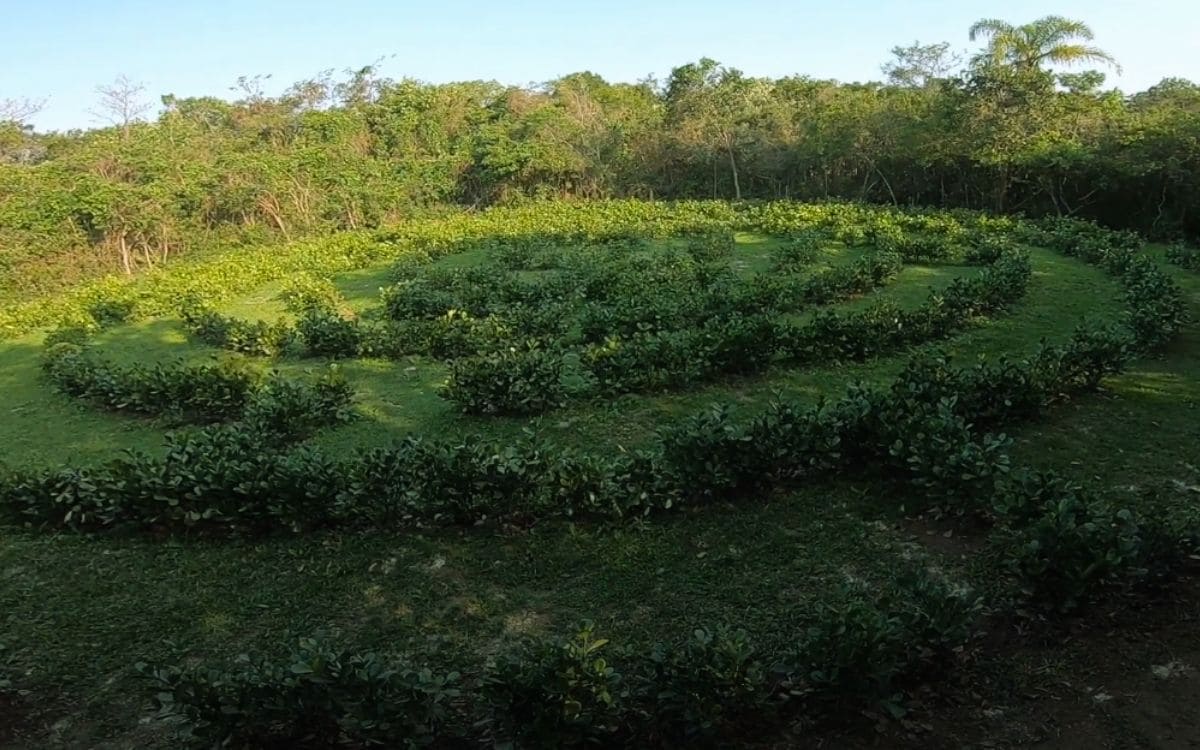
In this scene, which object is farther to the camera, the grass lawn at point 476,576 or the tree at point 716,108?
the tree at point 716,108

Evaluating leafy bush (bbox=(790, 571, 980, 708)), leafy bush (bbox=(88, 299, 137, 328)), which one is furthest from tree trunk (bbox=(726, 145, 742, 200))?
leafy bush (bbox=(790, 571, 980, 708))

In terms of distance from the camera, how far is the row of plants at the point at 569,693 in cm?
379

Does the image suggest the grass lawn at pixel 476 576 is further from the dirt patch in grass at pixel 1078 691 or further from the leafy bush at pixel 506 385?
the dirt patch in grass at pixel 1078 691

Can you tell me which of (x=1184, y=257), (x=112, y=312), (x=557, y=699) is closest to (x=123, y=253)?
(x=112, y=312)

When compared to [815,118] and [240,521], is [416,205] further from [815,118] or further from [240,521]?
[240,521]

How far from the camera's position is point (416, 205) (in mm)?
28438

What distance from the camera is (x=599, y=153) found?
29.8 meters

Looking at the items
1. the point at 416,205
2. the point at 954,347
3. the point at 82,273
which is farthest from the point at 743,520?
the point at 416,205

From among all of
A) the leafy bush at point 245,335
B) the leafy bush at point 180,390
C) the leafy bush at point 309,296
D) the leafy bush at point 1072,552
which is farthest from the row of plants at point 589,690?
the leafy bush at point 309,296

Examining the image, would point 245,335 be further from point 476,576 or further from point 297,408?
point 476,576

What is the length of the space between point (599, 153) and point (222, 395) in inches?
880

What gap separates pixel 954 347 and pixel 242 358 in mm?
9080

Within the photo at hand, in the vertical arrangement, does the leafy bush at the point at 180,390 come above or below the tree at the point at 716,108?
below

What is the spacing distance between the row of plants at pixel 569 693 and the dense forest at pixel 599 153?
17.8 metres
